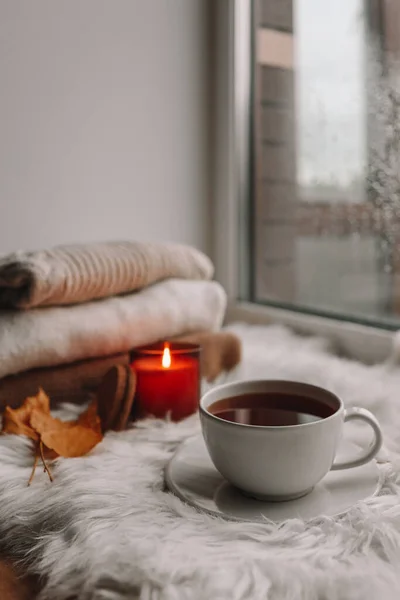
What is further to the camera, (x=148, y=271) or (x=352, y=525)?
(x=148, y=271)

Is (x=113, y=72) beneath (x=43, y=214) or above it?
above

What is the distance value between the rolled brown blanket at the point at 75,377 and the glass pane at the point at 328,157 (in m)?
0.32

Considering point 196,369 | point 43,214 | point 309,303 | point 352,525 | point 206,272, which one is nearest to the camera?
point 352,525

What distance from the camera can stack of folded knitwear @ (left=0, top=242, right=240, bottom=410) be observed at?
60 cm

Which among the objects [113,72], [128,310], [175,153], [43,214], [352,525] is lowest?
[352,525]

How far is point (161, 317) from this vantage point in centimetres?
73

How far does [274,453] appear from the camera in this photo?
0.41m

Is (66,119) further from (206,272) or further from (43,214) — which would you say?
(206,272)

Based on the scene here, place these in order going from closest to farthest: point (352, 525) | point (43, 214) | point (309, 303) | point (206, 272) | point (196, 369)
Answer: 1. point (352, 525)
2. point (196, 369)
3. point (206, 272)
4. point (43, 214)
5. point (309, 303)

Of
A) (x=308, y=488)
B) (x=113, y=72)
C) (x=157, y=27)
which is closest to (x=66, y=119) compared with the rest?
(x=113, y=72)

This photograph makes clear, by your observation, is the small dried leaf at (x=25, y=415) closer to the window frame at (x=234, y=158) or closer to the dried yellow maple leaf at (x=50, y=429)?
the dried yellow maple leaf at (x=50, y=429)

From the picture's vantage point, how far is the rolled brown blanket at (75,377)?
612 millimetres

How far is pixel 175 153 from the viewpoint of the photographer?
1100 mm

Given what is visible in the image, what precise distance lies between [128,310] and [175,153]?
19.5 inches
